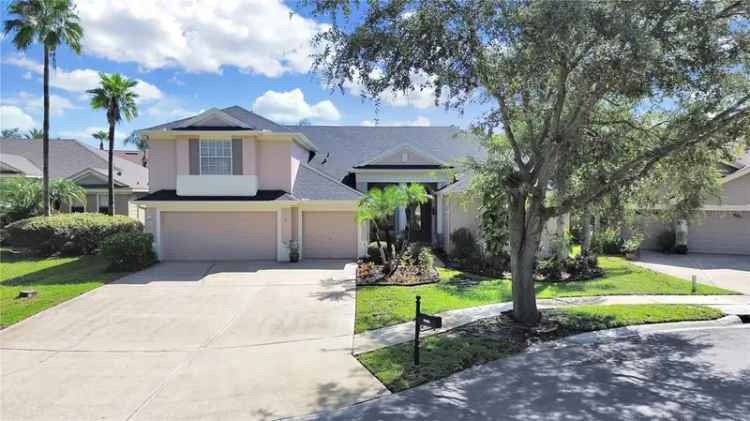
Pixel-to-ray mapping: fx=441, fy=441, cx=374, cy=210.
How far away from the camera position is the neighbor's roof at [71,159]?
28.3m

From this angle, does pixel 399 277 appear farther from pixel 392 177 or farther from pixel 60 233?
pixel 60 233

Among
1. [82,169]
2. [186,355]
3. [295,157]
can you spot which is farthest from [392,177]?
[82,169]

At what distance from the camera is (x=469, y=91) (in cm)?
895

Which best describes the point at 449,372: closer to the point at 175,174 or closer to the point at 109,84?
the point at 175,174

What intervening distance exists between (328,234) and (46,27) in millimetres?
16115

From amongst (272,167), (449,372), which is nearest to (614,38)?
→ (449,372)

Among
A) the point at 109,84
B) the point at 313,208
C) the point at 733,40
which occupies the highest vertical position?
the point at 109,84

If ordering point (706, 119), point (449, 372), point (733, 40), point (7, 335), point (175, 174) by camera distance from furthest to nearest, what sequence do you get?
point (175, 174)
point (7, 335)
point (706, 119)
point (733, 40)
point (449, 372)

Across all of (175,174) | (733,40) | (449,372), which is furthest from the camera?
(175,174)

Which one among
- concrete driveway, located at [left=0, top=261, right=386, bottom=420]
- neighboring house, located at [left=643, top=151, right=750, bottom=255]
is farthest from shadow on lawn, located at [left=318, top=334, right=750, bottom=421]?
neighboring house, located at [left=643, top=151, right=750, bottom=255]

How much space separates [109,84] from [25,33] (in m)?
3.81

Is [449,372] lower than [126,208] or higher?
lower

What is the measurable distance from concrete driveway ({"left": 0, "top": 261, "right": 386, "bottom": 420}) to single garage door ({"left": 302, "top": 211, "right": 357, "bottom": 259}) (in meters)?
5.21

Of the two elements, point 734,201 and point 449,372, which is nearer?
point 449,372
